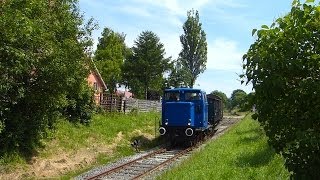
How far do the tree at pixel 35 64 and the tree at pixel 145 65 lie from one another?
4641 centimetres

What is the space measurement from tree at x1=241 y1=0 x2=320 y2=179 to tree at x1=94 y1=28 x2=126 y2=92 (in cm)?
5931

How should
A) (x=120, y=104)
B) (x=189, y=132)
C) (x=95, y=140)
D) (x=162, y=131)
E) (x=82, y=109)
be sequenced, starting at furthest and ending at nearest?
(x=120, y=104) < (x=82, y=109) < (x=162, y=131) < (x=189, y=132) < (x=95, y=140)

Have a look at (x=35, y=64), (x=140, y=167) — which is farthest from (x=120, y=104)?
(x=35, y=64)

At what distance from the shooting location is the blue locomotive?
22828 mm

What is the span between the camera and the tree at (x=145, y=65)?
212 feet

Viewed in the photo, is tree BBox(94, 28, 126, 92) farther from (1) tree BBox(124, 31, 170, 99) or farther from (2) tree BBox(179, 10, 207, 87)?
(2) tree BBox(179, 10, 207, 87)

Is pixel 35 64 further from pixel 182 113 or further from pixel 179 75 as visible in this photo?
pixel 179 75

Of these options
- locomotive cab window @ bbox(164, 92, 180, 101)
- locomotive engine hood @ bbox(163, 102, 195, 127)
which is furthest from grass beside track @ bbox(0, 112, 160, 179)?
locomotive cab window @ bbox(164, 92, 180, 101)

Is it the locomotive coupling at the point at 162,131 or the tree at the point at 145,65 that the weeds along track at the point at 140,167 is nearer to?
the locomotive coupling at the point at 162,131

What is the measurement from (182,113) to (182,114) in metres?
0.06

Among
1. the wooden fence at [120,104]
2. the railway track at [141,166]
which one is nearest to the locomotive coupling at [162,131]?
the railway track at [141,166]

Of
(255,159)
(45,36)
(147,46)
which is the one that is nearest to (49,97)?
(45,36)

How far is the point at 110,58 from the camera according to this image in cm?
6625

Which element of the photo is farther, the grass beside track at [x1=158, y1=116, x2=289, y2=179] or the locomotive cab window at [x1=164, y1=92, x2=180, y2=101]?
the locomotive cab window at [x1=164, y1=92, x2=180, y2=101]
